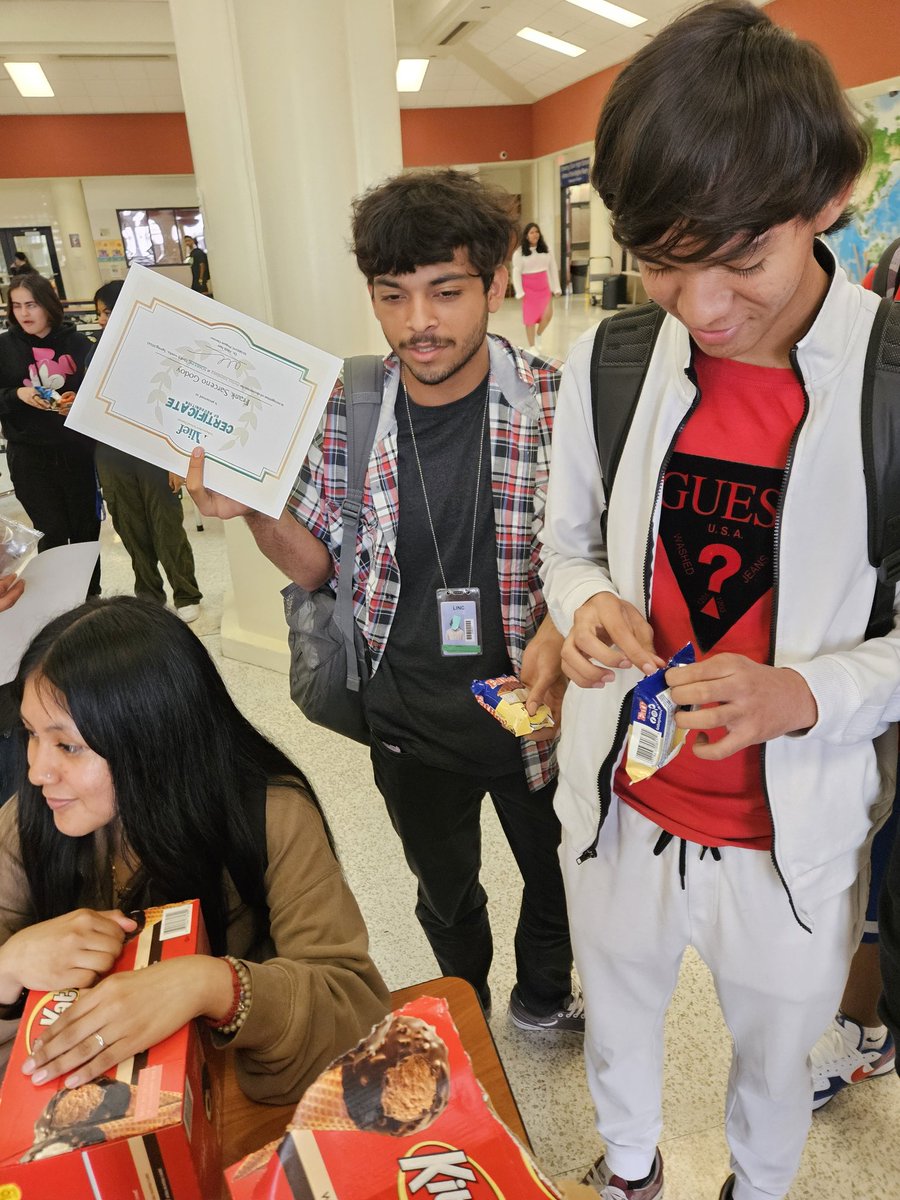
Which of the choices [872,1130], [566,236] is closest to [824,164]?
[872,1130]

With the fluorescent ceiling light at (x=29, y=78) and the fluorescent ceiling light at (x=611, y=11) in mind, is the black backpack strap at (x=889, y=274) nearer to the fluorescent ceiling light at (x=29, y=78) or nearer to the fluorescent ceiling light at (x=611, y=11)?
the fluorescent ceiling light at (x=611, y=11)

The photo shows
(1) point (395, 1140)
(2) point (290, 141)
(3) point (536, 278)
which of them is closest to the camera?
(1) point (395, 1140)

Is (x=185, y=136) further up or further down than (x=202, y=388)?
further up

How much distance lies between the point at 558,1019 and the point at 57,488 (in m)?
3.41

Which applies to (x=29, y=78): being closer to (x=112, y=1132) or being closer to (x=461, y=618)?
(x=461, y=618)

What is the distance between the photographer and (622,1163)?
1373mm

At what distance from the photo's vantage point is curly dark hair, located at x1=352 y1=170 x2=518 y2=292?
1.39m

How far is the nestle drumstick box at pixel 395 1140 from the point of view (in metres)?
0.56

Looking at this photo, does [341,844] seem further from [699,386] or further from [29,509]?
[29,509]

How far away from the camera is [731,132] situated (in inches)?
28.9

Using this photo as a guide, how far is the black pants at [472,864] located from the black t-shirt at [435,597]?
9cm

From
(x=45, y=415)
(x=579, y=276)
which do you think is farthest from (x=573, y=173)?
(x=45, y=415)

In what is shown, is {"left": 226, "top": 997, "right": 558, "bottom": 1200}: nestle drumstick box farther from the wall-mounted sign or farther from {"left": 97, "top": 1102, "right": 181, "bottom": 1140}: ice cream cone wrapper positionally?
the wall-mounted sign

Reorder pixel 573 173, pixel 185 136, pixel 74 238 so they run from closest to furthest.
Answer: pixel 185 136, pixel 74 238, pixel 573 173
